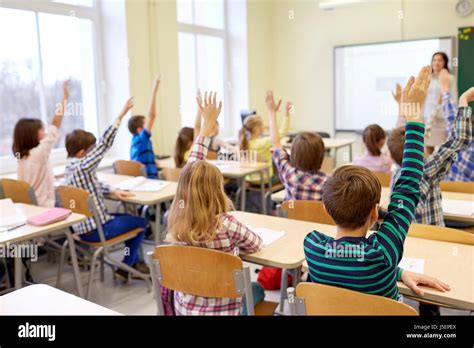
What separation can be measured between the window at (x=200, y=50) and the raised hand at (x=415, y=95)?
4574mm

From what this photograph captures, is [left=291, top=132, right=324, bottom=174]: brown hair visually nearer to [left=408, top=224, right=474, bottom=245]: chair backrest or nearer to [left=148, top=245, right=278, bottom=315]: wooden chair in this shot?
[left=408, top=224, right=474, bottom=245]: chair backrest

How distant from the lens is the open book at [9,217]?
2406mm

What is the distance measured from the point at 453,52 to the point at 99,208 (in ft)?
15.6

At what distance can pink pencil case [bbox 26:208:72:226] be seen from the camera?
2.45m

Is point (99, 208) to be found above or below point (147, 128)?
below

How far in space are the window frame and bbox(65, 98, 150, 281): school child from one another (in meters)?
1.42

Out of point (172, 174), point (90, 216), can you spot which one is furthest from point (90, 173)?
point (172, 174)

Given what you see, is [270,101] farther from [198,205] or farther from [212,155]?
[212,155]

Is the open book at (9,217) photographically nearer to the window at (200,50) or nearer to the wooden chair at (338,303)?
the wooden chair at (338,303)

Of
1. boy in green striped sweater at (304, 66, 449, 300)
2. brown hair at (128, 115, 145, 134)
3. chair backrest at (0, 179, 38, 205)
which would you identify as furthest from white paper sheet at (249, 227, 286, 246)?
brown hair at (128, 115, 145, 134)

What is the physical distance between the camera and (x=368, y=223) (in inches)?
57.7

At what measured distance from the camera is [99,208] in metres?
3.08
